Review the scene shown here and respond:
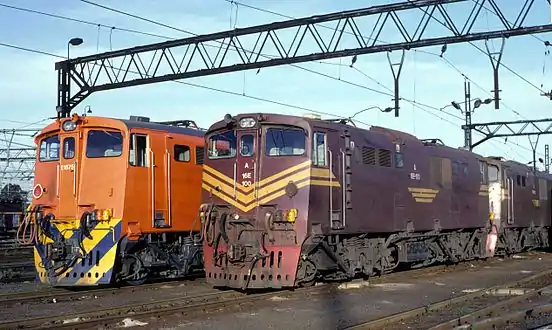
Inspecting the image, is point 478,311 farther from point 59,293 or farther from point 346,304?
point 59,293

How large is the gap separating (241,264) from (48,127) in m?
6.57

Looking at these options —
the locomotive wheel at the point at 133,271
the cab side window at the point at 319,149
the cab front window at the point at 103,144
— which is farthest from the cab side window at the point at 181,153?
the cab side window at the point at 319,149

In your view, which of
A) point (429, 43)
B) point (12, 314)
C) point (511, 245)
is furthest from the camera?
point (511, 245)

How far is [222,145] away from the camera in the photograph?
48.5 feet

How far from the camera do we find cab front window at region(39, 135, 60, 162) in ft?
53.1

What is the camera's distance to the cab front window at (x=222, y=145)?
47.5 feet

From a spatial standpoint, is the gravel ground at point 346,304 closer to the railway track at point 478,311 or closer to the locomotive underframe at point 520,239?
the railway track at point 478,311

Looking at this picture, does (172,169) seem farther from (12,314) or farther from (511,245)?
(511,245)

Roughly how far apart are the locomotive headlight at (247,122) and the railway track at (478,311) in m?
5.28

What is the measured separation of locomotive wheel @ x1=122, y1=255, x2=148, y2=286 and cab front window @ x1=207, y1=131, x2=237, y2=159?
318cm

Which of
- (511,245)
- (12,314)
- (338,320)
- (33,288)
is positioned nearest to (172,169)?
(33,288)

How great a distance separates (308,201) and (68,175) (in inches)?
238

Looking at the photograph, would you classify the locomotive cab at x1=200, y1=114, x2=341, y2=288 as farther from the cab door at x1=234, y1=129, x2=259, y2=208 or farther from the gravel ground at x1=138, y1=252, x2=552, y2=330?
the gravel ground at x1=138, y1=252, x2=552, y2=330

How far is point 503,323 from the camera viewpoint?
10.7 metres
